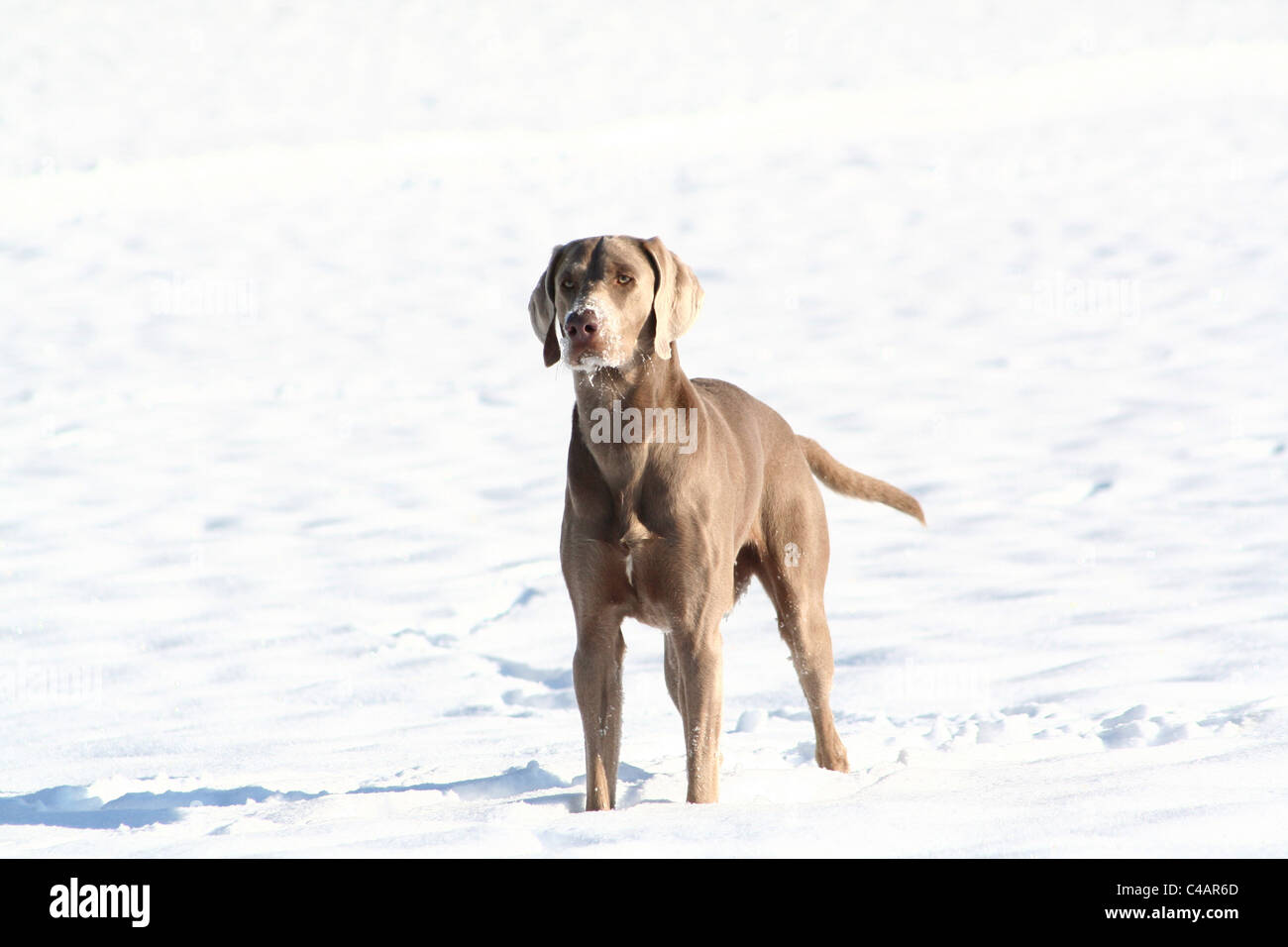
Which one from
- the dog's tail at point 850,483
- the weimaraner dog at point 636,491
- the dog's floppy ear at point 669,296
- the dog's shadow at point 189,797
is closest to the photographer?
the weimaraner dog at point 636,491

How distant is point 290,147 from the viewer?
19875mm

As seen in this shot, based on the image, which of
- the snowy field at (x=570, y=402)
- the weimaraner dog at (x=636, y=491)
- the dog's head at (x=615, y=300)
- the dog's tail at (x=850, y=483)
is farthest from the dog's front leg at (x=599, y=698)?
the dog's tail at (x=850, y=483)

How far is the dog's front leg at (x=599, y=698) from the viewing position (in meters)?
3.59

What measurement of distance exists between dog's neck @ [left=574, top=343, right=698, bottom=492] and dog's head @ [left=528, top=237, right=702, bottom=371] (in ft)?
0.17

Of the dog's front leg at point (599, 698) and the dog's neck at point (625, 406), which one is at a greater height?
the dog's neck at point (625, 406)

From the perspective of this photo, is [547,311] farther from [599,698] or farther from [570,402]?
[570,402]

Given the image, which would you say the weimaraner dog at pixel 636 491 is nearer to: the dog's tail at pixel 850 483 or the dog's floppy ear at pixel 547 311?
the dog's floppy ear at pixel 547 311

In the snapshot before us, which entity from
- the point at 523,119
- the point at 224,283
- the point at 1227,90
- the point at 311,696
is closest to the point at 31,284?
the point at 224,283

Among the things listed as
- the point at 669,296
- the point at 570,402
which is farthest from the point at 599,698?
the point at 570,402

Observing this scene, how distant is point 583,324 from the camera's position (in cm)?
342

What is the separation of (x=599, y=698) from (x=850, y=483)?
1.72 metres

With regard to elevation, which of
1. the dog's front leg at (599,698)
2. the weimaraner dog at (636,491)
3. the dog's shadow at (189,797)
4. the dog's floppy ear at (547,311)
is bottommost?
the dog's shadow at (189,797)

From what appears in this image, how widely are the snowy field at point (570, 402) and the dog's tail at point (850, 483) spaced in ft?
2.89

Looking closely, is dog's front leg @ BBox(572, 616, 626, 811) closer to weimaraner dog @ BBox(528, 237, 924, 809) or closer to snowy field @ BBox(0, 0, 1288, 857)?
weimaraner dog @ BBox(528, 237, 924, 809)
